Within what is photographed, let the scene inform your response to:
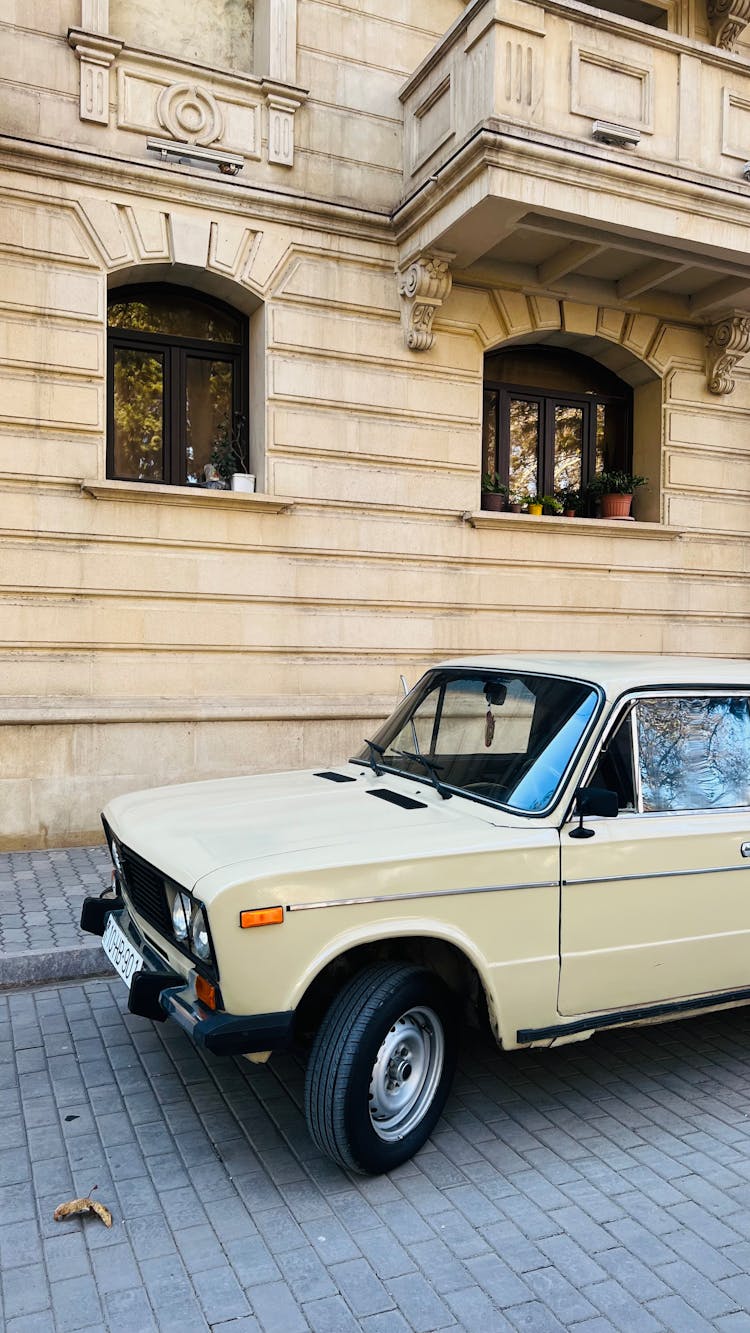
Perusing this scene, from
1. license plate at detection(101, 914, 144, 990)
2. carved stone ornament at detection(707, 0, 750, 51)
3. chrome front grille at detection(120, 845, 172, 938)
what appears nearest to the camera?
chrome front grille at detection(120, 845, 172, 938)

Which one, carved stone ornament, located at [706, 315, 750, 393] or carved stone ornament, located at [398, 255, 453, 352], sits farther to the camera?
carved stone ornament, located at [706, 315, 750, 393]

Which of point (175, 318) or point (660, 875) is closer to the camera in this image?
point (660, 875)

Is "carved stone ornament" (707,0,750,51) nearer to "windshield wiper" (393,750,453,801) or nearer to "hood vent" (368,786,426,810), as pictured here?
"windshield wiper" (393,750,453,801)

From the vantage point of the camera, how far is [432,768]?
4.43 metres

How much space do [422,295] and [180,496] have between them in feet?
10.6

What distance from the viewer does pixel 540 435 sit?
11180mm

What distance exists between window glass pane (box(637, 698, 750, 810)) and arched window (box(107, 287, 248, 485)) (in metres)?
6.39

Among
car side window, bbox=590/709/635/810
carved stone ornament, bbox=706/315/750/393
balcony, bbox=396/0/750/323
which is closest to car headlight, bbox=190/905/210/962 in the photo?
car side window, bbox=590/709/635/810

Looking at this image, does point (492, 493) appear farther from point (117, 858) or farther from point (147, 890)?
point (147, 890)

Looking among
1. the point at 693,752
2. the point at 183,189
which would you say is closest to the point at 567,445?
the point at 183,189

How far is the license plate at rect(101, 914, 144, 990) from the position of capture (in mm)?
3824

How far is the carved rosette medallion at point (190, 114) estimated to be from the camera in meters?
8.62

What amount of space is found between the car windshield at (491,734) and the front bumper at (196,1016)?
1.29m

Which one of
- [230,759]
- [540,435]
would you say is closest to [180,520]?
[230,759]
